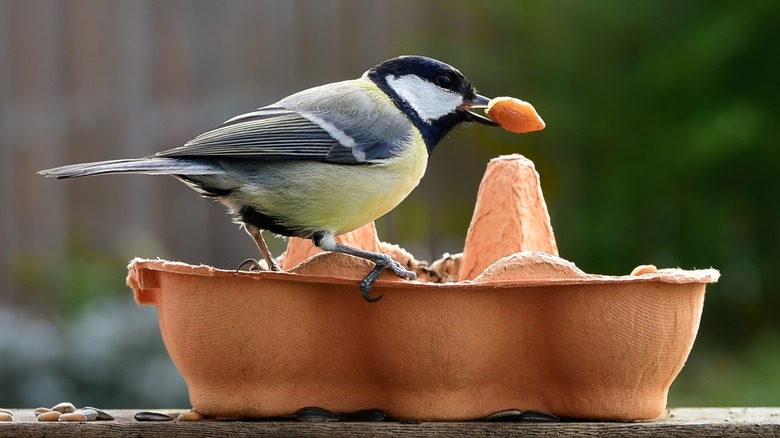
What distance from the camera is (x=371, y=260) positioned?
216cm

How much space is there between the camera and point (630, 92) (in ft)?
17.4

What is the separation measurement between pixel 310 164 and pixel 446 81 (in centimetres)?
51

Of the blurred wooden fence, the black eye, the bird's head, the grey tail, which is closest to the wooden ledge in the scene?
the grey tail

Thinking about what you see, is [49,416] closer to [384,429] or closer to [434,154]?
[384,429]

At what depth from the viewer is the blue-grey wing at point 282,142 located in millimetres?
2322

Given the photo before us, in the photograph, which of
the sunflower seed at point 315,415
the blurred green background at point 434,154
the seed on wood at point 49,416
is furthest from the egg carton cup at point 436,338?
the blurred green background at point 434,154

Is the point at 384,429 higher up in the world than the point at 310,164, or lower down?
lower down

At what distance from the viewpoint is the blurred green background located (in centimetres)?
501

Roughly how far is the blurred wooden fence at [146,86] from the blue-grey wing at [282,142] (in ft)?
11.4

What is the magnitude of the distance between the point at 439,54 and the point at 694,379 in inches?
86.6

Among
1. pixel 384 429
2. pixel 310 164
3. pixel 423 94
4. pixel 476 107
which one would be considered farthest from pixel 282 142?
pixel 384 429

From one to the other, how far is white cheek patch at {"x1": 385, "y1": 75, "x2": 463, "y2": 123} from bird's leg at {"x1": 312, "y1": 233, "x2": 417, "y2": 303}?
1.61 ft

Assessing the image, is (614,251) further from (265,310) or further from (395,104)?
(265,310)

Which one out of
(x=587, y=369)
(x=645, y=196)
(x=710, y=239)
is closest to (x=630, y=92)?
(x=645, y=196)
